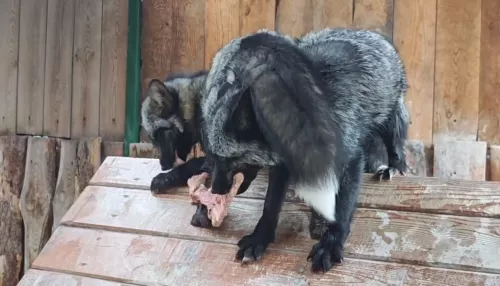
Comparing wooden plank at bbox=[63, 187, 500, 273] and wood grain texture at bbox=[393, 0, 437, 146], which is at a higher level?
wood grain texture at bbox=[393, 0, 437, 146]

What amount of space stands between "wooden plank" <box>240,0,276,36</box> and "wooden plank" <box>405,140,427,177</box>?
3.37 ft

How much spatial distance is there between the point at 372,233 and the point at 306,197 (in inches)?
14.8

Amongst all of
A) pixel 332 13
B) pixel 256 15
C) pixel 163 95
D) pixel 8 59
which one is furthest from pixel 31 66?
pixel 332 13

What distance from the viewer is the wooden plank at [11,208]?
4.10 m

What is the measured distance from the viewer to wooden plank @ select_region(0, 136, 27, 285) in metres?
4.10

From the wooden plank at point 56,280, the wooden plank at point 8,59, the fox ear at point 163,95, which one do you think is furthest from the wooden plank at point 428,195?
the wooden plank at point 8,59

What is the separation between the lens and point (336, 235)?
2.23m

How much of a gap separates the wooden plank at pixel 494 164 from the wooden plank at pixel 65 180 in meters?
2.41

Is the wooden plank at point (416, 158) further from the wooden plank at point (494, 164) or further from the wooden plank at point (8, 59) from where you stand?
the wooden plank at point (8, 59)

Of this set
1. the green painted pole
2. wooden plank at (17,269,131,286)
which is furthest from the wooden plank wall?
wooden plank at (17,269,131,286)

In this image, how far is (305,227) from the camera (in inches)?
94.1

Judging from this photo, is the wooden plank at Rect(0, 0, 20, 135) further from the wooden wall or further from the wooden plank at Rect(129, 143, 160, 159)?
the wooden plank at Rect(129, 143, 160, 159)

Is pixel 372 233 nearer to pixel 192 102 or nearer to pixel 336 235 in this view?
pixel 336 235

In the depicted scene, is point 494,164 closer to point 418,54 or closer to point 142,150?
point 418,54
